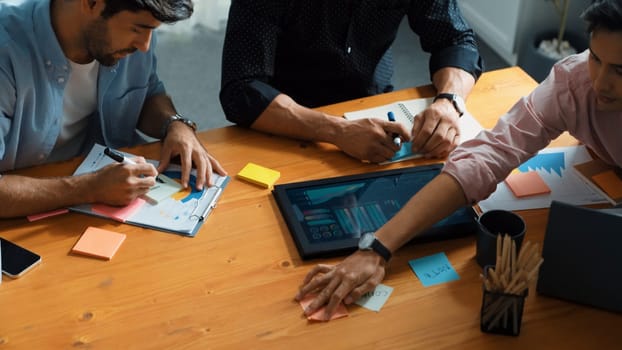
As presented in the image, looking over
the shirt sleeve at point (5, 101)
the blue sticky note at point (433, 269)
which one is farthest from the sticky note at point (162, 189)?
the blue sticky note at point (433, 269)

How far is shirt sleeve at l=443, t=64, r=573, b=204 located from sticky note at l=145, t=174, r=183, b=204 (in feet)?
2.00

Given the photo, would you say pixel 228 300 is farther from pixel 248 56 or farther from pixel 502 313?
pixel 248 56

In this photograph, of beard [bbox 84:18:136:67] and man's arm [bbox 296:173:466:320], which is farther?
beard [bbox 84:18:136:67]

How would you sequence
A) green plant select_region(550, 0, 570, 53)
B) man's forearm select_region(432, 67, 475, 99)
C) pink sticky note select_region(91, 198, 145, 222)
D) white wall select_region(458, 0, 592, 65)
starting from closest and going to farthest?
pink sticky note select_region(91, 198, 145, 222) → man's forearm select_region(432, 67, 475, 99) → green plant select_region(550, 0, 570, 53) → white wall select_region(458, 0, 592, 65)

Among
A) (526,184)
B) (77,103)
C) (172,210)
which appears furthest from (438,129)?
(77,103)

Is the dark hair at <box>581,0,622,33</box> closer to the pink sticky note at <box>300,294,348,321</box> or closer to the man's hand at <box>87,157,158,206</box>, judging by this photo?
the pink sticky note at <box>300,294,348,321</box>

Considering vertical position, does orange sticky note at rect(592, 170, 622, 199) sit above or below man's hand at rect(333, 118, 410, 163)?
below

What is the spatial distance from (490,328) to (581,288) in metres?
0.19

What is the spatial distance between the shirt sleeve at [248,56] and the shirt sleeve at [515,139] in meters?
0.55

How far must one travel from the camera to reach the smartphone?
55.2 inches

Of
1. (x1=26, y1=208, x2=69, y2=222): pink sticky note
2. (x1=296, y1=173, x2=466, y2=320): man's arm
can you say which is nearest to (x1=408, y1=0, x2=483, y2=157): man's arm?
(x1=296, y1=173, x2=466, y2=320): man's arm

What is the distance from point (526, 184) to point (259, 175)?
1.98 ft

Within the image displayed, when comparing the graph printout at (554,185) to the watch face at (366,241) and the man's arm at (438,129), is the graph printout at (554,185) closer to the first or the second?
the man's arm at (438,129)

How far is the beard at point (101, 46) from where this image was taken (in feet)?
5.27
